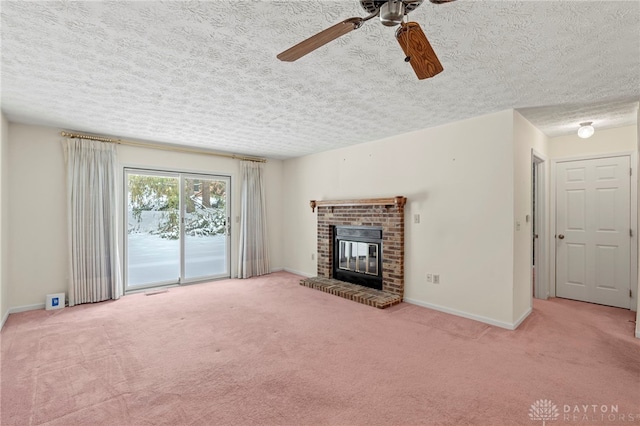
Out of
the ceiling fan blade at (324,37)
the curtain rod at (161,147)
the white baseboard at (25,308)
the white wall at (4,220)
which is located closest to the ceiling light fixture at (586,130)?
the ceiling fan blade at (324,37)

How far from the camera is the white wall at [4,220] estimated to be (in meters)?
3.34

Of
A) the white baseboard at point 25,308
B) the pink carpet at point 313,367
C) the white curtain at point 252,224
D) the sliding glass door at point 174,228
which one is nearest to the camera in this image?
the pink carpet at point 313,367

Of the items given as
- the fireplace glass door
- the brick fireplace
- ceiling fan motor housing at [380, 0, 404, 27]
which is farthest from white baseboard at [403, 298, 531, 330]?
ceiling fan motor housing at [380, 0, 404, 27]

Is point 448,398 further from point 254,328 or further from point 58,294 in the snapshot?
point 58,294

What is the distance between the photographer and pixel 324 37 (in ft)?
4.56

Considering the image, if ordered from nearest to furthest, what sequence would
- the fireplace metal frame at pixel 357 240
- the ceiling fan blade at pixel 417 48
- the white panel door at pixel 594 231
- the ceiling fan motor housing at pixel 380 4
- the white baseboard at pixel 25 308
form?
the ceiling fan motor housing at pixel 380 4
the ceiling fan blade at pixel 417 48
the white baseboard at pixel 25 308
the white panel door at pixel 594 231
the fireplace metal frame at pixel 357 240

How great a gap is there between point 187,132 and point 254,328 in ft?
8.90

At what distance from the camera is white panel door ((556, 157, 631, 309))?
3.93m

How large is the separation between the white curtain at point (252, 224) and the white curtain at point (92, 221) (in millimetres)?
2003

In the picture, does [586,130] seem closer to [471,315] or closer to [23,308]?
[471,315]

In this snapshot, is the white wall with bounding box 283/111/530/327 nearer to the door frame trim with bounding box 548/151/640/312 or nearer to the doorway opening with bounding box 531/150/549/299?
the doorway opening with bounding box 531/150/549/299

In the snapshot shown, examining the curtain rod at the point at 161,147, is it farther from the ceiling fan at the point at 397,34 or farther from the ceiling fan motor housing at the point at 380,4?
the ceiling fan motor housing at the point at 380,4

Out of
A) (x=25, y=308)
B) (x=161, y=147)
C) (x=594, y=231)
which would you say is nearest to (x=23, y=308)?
(x=25, y=308)

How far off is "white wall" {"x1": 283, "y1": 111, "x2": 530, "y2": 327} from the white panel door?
1805mm
